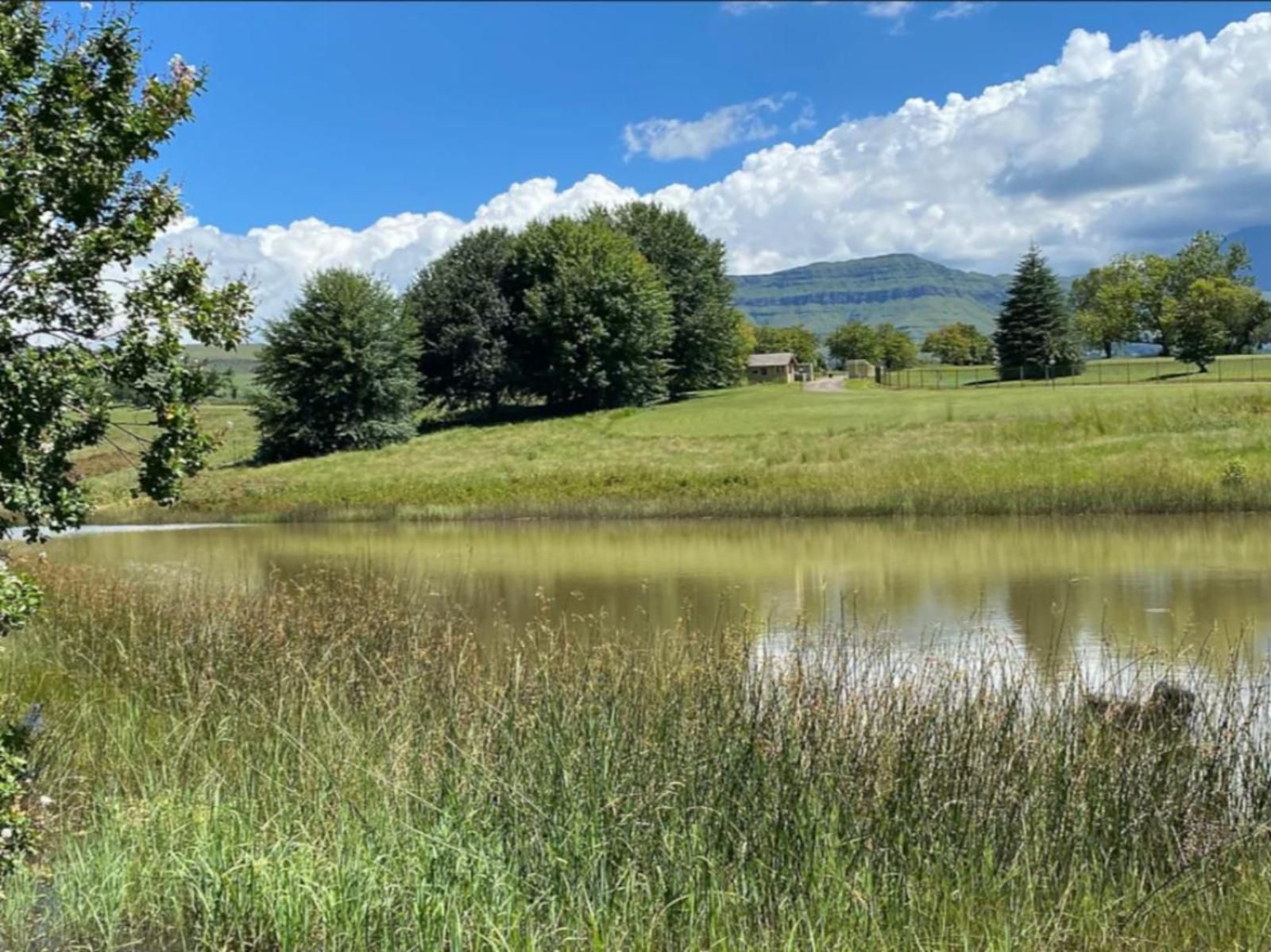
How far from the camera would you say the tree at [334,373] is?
48.4m

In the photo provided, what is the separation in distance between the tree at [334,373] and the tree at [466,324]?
2.80m

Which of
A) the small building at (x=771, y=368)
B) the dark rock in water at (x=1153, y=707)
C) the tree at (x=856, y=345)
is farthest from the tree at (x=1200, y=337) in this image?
the tree at (x=856, y=345)

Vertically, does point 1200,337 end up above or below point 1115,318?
below

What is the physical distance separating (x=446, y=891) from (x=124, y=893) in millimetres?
1430

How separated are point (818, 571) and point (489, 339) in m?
36.8

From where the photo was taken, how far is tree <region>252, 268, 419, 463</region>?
48.4 meters

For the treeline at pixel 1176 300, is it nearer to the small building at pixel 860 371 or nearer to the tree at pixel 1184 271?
the tree at pixel 1184 271

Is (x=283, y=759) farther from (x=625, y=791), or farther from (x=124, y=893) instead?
(x=625, y=791)

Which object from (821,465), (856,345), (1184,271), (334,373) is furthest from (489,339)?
(856,345)

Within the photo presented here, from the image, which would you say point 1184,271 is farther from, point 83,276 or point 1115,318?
point 83,276

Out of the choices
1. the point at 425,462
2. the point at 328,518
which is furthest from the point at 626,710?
the point at 425,462

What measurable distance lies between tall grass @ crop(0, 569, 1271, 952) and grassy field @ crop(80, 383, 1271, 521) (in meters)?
19.1

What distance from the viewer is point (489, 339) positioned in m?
54.2

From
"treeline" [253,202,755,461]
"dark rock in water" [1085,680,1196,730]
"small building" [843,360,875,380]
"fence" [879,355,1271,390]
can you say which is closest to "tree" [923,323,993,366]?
"small building" [843,360,875,380]
